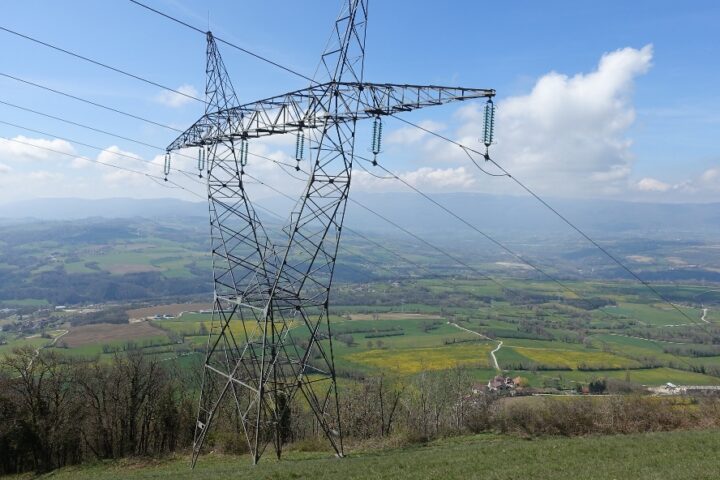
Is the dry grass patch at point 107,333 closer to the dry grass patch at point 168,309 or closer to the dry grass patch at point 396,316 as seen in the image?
the dry grass patch at point 168,309

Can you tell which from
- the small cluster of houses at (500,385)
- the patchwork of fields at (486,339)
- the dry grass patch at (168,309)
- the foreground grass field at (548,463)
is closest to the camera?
the foreground grass field at (548,463)

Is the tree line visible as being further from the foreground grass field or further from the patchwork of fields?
the patchwork of fields

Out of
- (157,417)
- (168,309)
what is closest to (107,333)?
(168,309)

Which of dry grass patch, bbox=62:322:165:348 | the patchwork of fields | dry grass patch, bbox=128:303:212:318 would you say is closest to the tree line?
the patchwork of fields

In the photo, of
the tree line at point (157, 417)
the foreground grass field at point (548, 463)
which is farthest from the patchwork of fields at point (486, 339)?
the foreground grass field at point (548, 463)

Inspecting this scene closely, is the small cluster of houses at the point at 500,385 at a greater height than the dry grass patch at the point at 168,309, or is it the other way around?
the small cluster of houses at the point at 500,385

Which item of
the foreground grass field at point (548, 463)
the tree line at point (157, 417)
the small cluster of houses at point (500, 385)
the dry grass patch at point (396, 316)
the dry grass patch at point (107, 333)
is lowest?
the dry grass patch at point (107, 333)

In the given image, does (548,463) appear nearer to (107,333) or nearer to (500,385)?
(500,385)

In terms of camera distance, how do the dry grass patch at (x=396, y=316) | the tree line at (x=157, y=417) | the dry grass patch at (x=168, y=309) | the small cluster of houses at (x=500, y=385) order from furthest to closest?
the dry grass patch at (x=396, y=316) → the dry grass patch at (x=168, y=309) → the small cluster of houses at (x=500, y=385) → the tree line at (x=157, y=417)

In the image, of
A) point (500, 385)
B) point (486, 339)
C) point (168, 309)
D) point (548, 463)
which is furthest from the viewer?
point (168, 309)

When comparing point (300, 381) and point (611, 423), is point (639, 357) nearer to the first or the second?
point (611, 423)

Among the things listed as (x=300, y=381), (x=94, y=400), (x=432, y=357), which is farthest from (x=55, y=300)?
(x=300, y=381)
